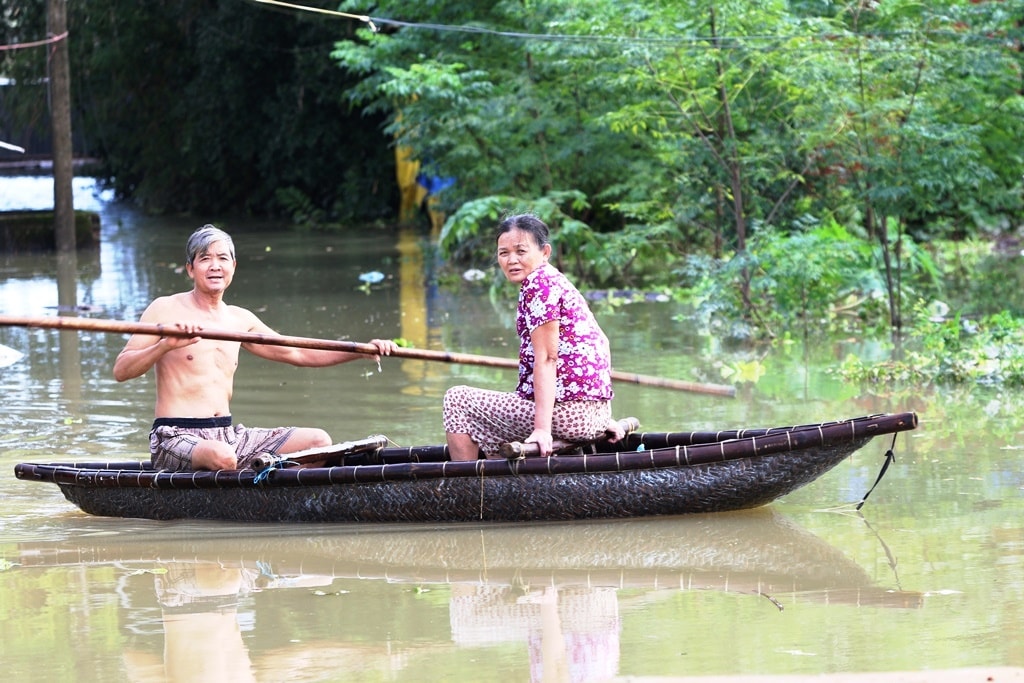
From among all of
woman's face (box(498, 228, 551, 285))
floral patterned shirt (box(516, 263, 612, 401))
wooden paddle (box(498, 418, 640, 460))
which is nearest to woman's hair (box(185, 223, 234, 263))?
woman's face (box(498, 228, 551, 285))

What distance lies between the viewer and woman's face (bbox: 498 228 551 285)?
6.89 meters

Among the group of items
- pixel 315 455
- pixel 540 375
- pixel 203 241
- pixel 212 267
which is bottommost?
pixel 315 455

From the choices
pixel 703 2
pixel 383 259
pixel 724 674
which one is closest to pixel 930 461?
pixel 724 674

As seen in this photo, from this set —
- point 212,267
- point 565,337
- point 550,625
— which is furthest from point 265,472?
point 550,625

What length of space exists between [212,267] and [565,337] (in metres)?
1.74

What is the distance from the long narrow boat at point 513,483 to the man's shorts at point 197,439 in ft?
0.32

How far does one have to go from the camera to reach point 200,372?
Answer: 721cm

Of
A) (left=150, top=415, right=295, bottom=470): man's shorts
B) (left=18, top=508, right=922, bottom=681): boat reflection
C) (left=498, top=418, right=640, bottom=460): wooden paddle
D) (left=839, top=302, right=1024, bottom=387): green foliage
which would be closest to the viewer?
(left=18, top=508, right=922, bottom=681): boat reflection

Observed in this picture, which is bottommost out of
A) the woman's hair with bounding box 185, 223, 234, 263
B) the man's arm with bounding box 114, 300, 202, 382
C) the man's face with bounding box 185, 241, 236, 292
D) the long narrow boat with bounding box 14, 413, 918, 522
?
the long narrow boat with bounding box 14, 413, 918, 522

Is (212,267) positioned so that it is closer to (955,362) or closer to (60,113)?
(955,362)

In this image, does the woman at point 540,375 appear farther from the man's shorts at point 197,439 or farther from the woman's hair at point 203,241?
the woman's hair at point 203,241

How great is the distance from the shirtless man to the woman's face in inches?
33.3

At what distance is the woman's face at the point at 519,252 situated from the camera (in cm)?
689

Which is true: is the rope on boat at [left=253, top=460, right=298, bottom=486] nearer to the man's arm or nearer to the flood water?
the flood water
